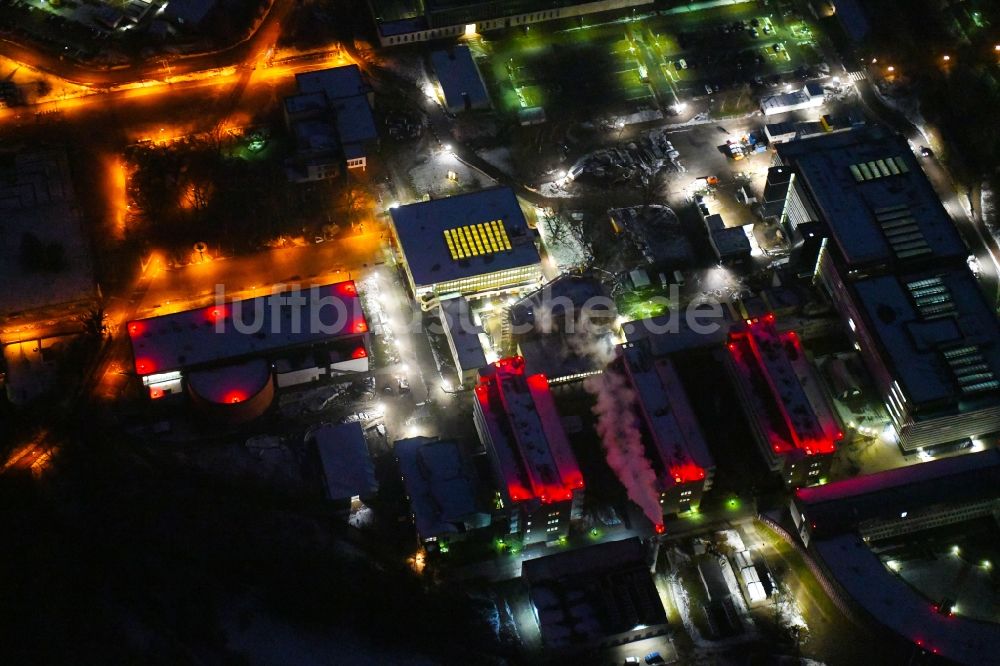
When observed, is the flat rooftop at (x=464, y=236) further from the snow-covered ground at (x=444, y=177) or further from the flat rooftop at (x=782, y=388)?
the flat rooftop at (x=782, y=388)

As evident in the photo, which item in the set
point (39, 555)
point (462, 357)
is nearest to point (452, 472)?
point (462, 357)

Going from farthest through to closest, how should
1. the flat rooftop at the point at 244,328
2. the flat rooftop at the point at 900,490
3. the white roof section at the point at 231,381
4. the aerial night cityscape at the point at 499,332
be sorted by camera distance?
1. the flat rooftop at the point at 244,328
2. the white roof section at the point at 231,381
3. the flat rooftop at the point at 900,490
4. the aerial night cityscape at the point at 499,332

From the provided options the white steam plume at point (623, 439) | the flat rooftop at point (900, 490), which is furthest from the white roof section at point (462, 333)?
the flat rooftop at point (900, 490)

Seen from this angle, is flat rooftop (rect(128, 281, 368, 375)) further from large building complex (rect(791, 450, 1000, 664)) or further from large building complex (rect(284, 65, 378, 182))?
large building complex (rect(791, 450, 1000, 664))

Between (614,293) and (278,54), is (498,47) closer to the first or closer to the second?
(278,54)

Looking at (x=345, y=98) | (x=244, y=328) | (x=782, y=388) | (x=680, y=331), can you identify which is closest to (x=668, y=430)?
(x=782, y=388)

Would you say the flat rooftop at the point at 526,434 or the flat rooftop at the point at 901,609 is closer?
the flat rooftop at the point at 901,609
